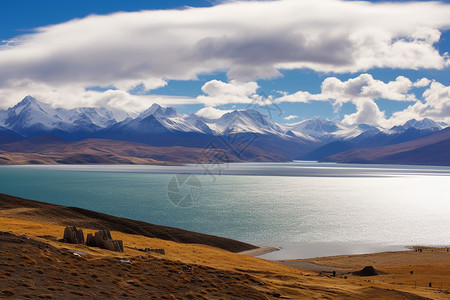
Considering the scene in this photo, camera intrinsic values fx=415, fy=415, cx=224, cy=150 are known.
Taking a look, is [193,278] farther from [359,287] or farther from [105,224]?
[105,224]

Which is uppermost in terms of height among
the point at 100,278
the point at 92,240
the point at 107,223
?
the point at 92,240

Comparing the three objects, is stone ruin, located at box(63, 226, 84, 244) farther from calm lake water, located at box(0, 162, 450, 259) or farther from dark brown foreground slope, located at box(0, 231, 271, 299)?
calm lake water, located at box(0, 162, 450, 259)

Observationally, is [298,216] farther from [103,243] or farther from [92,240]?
[92,240]

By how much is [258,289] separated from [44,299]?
1555 cm

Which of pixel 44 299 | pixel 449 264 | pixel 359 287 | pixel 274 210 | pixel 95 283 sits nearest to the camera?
pixel 44 299

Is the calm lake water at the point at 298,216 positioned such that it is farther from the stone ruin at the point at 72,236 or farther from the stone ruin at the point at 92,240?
the stone ruin at the point at 72,236

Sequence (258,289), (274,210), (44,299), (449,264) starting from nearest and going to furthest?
1. (44,299)
2. (258,289)
3. (449,264)
4. (274,210)

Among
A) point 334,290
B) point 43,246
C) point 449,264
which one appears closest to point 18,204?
point 43,246

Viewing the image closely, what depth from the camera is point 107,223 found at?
73938mm

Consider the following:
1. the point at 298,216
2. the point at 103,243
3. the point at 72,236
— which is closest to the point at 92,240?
the point at 103,243

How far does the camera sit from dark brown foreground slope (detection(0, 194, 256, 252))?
71062 mm

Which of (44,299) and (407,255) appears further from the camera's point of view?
(407,255)

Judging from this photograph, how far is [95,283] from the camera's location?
27219 millimetres

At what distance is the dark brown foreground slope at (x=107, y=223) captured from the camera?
71.1 m
